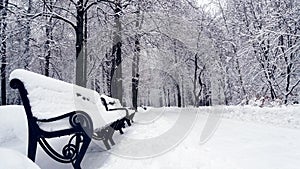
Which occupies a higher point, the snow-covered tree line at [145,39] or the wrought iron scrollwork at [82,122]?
the snow-covered tree line at [145,39]

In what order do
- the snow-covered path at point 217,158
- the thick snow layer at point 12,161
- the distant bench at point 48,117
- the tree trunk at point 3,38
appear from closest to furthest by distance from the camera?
the thick snow layer at point 12,161 → the distant bench at point 48,117 → the snow-covered path at point 217,158 → the tree trunk at point 3,38

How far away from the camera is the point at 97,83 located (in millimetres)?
24516

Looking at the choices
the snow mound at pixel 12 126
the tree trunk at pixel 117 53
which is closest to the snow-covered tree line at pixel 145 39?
the tree trunk at pixel 117 53

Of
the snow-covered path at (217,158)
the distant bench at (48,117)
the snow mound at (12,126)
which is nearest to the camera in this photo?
the distant bench at (48,117)

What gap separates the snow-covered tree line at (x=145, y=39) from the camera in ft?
30.3

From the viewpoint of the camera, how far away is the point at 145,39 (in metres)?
11.1

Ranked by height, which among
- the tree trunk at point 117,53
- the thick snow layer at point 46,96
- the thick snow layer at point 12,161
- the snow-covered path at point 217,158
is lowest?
the snow-covered path at point 217,158

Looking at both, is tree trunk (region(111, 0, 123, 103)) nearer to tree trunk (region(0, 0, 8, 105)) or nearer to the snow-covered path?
tree trunk (region(0, 0, 8, 105))

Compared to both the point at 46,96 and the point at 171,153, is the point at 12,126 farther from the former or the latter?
the point at 171,153

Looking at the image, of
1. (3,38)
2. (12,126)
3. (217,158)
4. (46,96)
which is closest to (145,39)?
(3,38)

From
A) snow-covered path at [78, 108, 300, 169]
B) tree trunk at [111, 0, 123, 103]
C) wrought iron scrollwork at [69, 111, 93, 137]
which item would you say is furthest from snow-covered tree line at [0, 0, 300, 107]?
wrought iron scrollwork at [69, 111, 93, 137]

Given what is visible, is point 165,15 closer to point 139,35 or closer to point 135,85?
point 139,35

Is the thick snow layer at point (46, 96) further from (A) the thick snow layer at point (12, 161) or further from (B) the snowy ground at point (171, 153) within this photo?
(A) the thick snow layer at point (12, 161)

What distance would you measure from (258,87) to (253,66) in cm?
216
